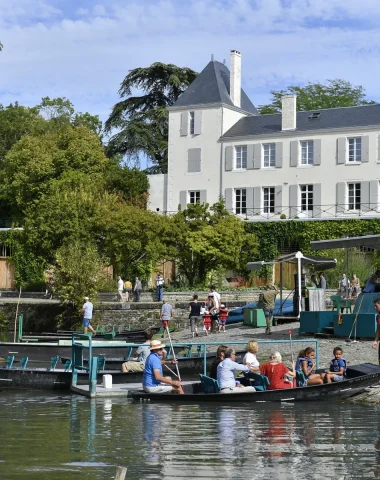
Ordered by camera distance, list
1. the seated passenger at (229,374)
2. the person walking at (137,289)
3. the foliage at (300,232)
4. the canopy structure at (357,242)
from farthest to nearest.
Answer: the foliage at (300,232) → the person walking at (137,289) → the canopy structure at (357,242) → the seated passenger at (229,374)

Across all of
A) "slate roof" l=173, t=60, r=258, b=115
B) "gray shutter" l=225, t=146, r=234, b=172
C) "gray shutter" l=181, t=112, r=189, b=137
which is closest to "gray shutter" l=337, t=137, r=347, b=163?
"gray shutter" l=225, t=146, r=234, b=172

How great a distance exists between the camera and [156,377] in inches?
765

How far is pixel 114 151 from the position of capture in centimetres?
6912

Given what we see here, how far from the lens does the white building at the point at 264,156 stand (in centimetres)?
5631

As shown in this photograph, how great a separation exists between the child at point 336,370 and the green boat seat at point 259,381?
4.23ft

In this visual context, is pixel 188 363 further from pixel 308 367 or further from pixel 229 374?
pixel 229 374

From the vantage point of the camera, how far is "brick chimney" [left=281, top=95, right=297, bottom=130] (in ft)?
193

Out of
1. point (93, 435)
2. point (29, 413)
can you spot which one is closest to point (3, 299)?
point (29, 413)

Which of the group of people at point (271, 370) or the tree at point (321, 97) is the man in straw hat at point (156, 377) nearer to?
the group of people at point (271, 370)

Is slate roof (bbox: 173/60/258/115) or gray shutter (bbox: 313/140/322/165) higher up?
slate roof (bbox: 173/60/258/115)

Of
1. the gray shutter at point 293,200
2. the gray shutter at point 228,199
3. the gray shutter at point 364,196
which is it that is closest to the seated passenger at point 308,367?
the gray shutter at point 364,196

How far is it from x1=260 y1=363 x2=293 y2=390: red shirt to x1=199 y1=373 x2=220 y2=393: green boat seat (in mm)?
1035

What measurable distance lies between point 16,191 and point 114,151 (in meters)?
8.05

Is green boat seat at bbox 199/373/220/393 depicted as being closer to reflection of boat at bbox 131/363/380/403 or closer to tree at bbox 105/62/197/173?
reflection of boat at bbox 131/363/380/403
